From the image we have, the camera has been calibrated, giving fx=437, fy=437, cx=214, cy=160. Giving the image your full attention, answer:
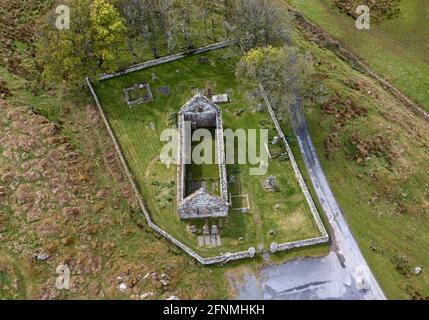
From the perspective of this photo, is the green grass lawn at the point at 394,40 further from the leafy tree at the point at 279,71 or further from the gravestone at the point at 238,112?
the gravestone at the point at 238,112

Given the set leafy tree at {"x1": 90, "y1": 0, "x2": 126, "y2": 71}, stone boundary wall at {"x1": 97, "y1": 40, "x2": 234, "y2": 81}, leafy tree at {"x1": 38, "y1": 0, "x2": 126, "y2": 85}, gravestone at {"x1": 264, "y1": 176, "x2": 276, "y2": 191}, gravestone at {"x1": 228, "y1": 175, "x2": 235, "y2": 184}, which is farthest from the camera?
stone boundary wall at {"x1": 97, "y1": 40, "x2": 234, "y2": 81}

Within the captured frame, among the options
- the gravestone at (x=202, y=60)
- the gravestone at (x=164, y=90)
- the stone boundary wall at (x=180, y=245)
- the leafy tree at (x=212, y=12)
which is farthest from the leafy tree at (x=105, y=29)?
the stone boundary wall at (x=180, y=245)

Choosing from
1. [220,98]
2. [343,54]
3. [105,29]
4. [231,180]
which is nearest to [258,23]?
[220,98]

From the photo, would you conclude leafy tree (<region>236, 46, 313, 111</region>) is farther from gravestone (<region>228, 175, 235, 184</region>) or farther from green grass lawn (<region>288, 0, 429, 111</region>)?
green grass lawn (<region>288, 0, 429, 111</region>)

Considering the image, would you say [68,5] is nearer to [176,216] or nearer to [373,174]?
[176,216]

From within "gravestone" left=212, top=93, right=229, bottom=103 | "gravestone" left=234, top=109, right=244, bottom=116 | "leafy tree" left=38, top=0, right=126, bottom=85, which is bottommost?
"gravestone" left=234, top=109, right=244, bottom=116

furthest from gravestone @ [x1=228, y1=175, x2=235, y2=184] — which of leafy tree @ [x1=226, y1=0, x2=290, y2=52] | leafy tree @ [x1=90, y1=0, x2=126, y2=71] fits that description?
leafy tree @ [x1=90, y1=0, x2=126, y2=71]
